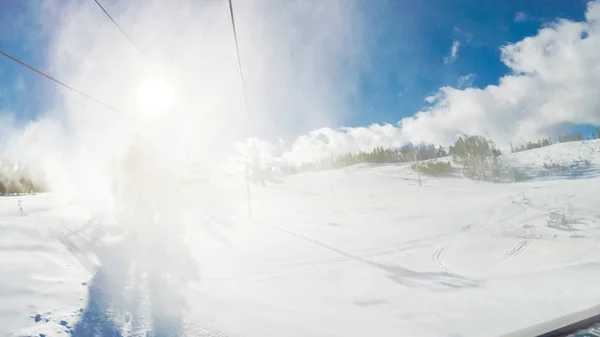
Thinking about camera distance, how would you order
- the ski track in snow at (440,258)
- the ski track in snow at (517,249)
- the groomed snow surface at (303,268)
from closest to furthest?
1. the groomed snow surface at (303,268)
2. the ski track in snow at (440,258)
3. the ski track in snow at (517,249)

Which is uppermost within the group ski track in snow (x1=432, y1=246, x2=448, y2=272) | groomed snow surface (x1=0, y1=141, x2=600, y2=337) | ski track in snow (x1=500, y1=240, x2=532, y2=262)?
groomed snow surface (x1=0, y1=141, x2=600, y2=337)

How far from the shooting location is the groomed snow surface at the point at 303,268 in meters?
Answer: 3.74

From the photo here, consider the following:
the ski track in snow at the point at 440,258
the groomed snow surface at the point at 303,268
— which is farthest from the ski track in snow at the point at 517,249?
the ski track in snow at the point at 440,258

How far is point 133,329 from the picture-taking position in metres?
3.35

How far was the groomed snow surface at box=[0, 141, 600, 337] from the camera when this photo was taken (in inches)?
147

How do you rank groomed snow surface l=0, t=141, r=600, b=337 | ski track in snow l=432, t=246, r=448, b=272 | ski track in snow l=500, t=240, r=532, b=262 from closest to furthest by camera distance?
groomed snow surface l=0, t=141, r=600, b=337, ski track in snow l=432, t=246, r=448, b=272, ski track in snow l=500, t=240, r=532, b=262

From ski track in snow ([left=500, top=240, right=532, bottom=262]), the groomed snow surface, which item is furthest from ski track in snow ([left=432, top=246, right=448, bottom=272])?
ski track in snow ([left=500, top=240, right=532, bottom=262])

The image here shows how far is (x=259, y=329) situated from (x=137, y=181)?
909cm

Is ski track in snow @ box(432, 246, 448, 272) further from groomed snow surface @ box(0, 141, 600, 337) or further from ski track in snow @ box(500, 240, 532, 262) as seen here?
ski track in snow @ box(500, 240, 532, 262)

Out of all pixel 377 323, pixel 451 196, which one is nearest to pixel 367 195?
pixel 451 196

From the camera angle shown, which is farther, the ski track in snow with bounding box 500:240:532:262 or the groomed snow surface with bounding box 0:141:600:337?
the ski track in snow with bounding box 500:240:532:262

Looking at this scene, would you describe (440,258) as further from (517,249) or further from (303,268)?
(303,268)

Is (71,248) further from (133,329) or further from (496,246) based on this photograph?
(496,246)

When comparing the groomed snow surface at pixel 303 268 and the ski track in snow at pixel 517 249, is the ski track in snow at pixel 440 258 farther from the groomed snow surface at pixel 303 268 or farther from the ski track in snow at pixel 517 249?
the ski track in snow at pixel 517 249
